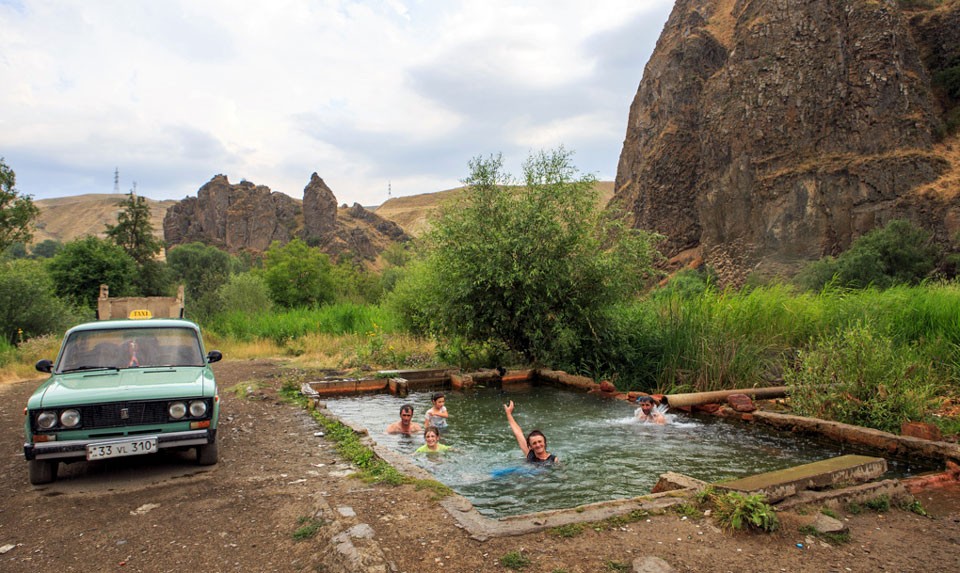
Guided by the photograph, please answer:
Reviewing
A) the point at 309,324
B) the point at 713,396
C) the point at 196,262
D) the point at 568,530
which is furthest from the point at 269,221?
the point at 568,530

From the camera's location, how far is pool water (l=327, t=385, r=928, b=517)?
712cm

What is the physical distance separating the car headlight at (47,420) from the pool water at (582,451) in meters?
4.29

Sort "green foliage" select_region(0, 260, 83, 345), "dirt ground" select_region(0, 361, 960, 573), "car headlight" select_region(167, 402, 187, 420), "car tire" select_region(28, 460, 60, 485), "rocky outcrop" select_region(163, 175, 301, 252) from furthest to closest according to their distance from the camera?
1. "rocky outcrop" select_region(163, 175, 301, 252)
2. "green foliage" select_region(0, 260, 83, 345)
3. "car headlight" select_region(167, 402, 187, 420)
4. "car tire" select_region(28, 460, 60, 485)
5. "dirt ground" select_region(0, 361, 960, 573)

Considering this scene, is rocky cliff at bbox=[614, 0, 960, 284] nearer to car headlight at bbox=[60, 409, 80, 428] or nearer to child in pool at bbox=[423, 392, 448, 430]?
child in pool at bbox=[423, 392, 448, 430]

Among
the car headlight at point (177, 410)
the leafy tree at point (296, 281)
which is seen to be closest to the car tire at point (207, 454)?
the car headlight at point (177, 410)

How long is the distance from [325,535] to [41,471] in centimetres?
390

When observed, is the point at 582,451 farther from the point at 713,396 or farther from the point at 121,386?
the point at 121,386

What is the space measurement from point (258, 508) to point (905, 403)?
879 cm

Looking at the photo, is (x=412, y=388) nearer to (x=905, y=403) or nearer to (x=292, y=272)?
(x=905, y=403)

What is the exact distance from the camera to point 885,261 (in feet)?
137

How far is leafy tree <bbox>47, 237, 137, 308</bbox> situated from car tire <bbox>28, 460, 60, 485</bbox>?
121 ft

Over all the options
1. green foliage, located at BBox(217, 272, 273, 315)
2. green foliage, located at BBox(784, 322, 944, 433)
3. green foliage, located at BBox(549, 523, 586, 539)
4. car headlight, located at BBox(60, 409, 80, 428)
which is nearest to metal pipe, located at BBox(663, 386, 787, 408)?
green foliage, located at BBox(784, 322, 944, 433)

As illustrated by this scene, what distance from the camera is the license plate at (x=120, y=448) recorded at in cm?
607

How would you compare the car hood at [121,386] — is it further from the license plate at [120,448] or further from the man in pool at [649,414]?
the man in pool at [649,414]
